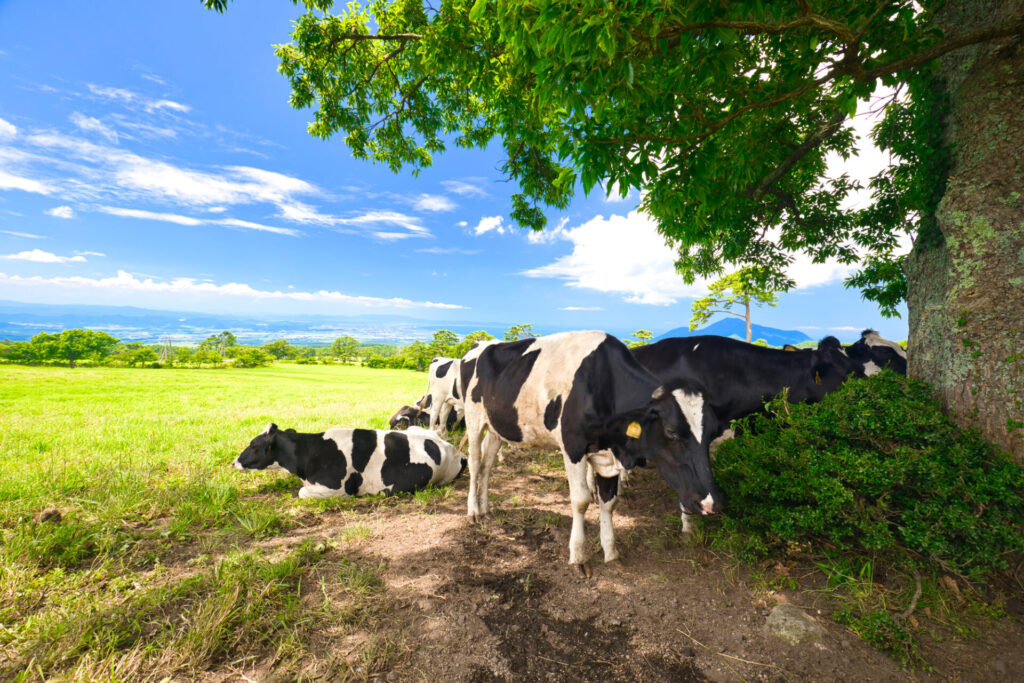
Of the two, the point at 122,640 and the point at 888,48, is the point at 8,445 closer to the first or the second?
the point at 122,640

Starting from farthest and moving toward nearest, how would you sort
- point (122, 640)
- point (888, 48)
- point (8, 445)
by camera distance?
point (8, 445), point (888, 48), point (122, 640)

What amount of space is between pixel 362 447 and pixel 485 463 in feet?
6.26

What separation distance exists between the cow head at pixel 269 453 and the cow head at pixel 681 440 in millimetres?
4764

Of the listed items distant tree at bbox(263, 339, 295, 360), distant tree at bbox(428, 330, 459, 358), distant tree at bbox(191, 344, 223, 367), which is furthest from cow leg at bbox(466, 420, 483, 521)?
distant tree at bbox(263, 339, 295, 360)

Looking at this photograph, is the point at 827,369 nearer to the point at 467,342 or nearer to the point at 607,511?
the point at 607,511

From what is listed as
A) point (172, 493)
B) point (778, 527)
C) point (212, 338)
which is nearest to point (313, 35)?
point (172, 493)

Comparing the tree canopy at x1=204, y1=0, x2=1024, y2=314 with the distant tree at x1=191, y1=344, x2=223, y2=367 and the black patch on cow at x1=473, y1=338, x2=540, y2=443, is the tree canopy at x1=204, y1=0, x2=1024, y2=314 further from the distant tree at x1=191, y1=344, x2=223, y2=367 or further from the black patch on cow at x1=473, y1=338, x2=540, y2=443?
the distant tree at x1=191, y1=344, x2=223, y2=367

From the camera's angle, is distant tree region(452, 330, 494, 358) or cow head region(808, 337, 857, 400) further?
distant tree region(452, 330, 494, 358)

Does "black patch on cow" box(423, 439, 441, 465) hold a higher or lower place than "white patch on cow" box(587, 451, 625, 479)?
lower

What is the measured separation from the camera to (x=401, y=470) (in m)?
5.46

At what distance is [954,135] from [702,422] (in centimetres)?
389

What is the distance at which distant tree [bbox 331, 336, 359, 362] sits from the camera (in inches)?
2229

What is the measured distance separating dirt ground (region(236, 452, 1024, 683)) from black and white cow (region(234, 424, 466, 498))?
2.78 ft

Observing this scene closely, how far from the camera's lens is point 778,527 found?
123 inches
